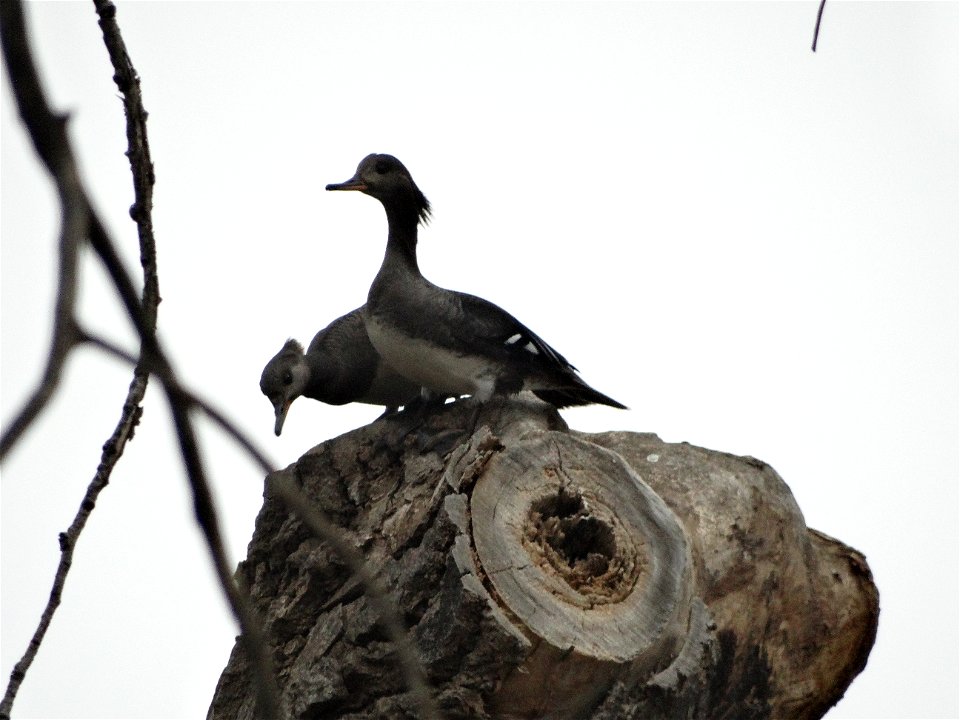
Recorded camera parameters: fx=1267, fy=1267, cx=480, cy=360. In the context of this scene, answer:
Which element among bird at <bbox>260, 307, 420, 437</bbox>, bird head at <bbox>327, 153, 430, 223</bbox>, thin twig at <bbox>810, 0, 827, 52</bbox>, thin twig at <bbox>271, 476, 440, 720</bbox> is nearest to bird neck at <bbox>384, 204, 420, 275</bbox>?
bird head at <bbox>327, 153, 430, 223</bbox>

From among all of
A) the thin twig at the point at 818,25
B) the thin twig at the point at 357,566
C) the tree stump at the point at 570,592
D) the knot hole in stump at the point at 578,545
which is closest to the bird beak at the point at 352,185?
the tree stump at the point at 570,592

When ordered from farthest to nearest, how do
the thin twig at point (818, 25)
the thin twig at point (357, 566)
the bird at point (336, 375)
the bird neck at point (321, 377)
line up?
the bird neck at point (321, 377)
the bird at point (336, 375)
the thin twig at point (818, 25)
the thin twig at point (357, 566)

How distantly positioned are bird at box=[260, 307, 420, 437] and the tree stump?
1148mm

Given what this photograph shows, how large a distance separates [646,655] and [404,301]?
1887 millimetres

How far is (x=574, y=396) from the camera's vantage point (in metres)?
4.55

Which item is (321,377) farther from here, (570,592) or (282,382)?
(570,592)

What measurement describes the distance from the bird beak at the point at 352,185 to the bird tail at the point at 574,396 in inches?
39.7

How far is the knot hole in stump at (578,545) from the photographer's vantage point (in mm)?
3102

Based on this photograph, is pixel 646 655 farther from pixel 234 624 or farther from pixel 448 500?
pixel 234 624

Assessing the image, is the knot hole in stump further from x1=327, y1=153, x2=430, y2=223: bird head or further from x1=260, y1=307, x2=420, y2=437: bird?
x1=327, y1=153, x2=430, y2=223: bird head

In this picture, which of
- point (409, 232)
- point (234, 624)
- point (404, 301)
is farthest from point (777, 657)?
point (234, 624)

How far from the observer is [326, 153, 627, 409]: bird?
4.44 meters

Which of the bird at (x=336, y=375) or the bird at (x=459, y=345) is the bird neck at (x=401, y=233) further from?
the bird at (x=336, y=375)

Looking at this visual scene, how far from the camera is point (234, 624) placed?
95cm
